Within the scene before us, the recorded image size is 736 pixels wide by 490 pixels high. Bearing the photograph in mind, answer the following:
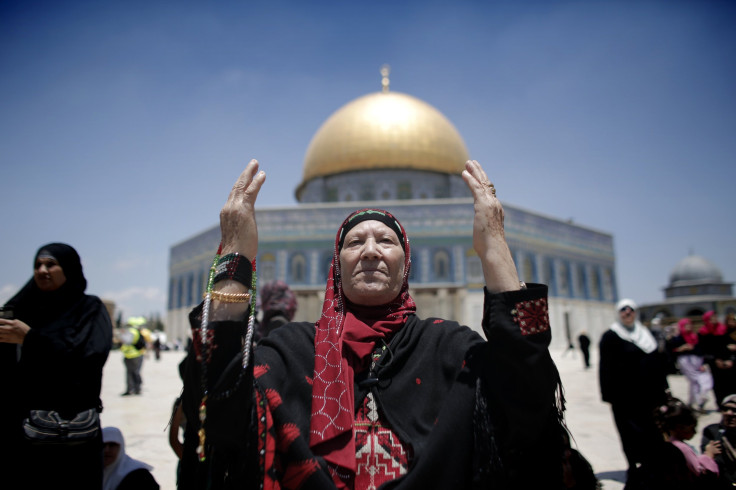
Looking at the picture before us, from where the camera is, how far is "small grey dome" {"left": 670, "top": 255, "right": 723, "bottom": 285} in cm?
3394

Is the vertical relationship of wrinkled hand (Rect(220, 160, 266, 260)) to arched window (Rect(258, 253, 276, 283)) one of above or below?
below

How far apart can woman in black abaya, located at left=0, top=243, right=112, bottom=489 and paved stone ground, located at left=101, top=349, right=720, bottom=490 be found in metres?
0.51

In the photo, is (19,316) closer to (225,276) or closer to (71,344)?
(71,344)

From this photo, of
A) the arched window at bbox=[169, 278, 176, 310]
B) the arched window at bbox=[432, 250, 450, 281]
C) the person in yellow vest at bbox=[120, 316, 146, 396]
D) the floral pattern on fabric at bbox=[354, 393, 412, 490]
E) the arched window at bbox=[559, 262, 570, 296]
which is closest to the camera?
the floral pattern on fabric at bbox=[354, 393, 412, 490]

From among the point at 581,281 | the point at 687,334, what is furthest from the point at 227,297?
the point at 581,281

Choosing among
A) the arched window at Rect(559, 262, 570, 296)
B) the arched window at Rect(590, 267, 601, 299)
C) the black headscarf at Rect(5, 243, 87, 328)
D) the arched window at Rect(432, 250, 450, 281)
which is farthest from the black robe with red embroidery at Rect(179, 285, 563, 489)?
the arched window at Rect(590, 267, 601, 299)

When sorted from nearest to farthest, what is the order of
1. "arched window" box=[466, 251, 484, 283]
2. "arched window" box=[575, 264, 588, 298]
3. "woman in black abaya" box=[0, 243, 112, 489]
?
"woman in black abaya" box=[0, 243, 112, 489], "arched window" box=[466, 251, 484, 283], "arched window" box=[575, 264, 588, 298]

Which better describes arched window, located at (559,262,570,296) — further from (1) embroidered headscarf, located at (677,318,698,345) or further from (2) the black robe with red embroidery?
(2) the black robe with red embroidery

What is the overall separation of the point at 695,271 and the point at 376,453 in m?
40.1

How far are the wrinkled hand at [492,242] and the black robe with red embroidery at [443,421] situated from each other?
5 cm

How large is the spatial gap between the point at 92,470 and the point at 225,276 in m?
1.57

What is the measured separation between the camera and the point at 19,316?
241 centimetres

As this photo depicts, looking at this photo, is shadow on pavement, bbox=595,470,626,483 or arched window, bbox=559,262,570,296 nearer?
shadow on pavement, bbox=595,470,626,483

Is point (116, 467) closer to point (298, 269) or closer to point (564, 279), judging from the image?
point (298, 269)
